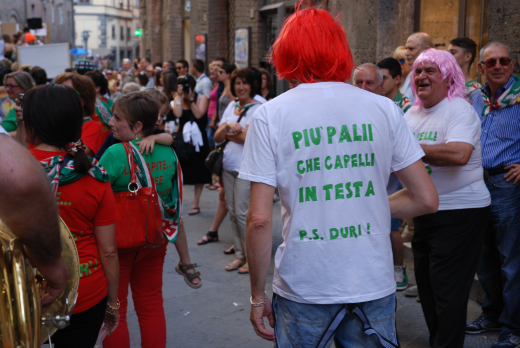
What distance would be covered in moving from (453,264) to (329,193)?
5.32ft

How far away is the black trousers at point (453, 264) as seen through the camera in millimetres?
3199

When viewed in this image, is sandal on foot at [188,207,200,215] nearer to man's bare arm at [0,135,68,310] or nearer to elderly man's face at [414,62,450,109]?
elderly man's face at [414,62,450,109]

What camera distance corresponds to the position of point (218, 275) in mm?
5250

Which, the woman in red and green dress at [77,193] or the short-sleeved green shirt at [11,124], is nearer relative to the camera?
the woman in red and green dress at [77,193]

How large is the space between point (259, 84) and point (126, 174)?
9.11 ft

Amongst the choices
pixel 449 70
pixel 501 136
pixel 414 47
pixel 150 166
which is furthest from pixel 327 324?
pixel 414 47

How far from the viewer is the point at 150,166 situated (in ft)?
Result: 10.5

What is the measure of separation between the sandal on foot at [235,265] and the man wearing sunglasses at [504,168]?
244cm

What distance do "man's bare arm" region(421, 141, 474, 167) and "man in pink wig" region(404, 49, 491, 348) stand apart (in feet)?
0.16

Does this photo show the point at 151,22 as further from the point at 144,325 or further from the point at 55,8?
the point at 55,8

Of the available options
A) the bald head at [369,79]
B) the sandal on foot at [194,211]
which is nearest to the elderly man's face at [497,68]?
the bald head at [369,79]

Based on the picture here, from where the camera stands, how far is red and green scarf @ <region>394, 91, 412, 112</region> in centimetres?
456

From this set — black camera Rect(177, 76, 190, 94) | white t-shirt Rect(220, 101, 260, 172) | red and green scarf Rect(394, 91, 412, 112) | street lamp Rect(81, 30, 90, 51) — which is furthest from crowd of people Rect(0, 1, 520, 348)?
street lamp Rect(81, 30, 90, 51)

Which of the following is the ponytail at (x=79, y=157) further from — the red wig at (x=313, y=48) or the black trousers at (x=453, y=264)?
the black trousers at (x=453, y=264)
